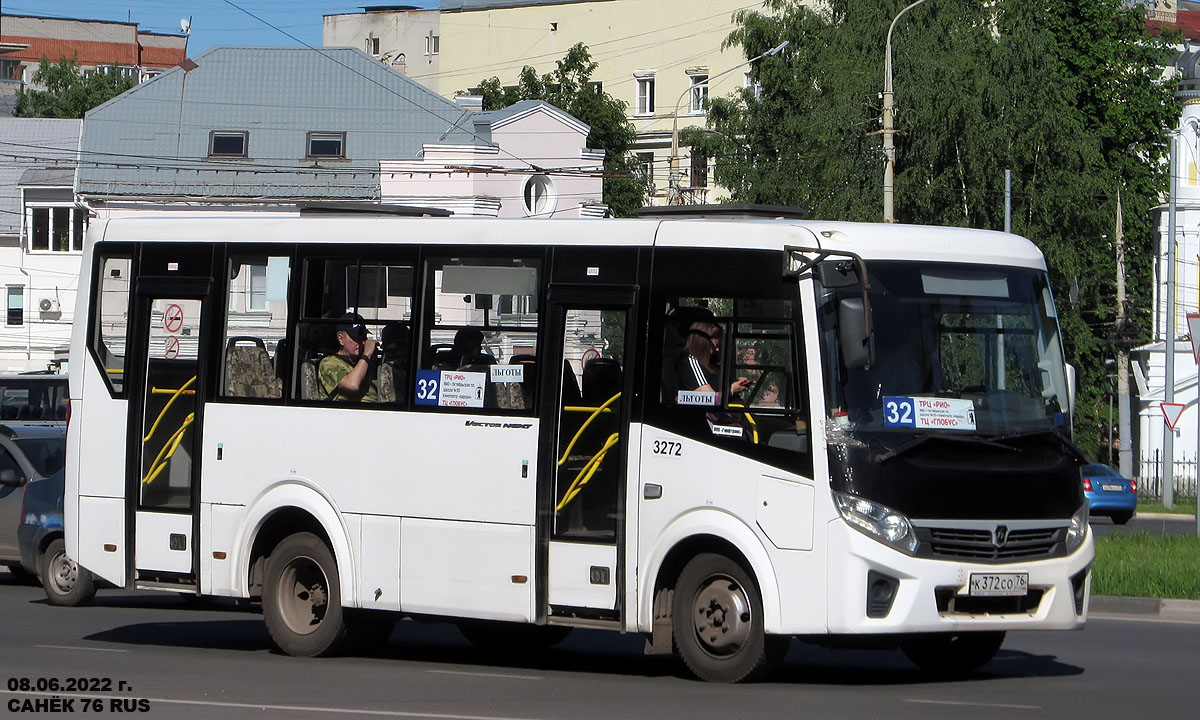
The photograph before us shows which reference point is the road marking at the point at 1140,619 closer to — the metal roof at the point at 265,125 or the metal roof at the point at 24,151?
the metal roof at the point at 265,125

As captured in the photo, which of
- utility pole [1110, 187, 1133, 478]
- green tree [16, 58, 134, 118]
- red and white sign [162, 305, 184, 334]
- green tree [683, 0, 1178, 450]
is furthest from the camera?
green tree [16, 58, 134, 118]

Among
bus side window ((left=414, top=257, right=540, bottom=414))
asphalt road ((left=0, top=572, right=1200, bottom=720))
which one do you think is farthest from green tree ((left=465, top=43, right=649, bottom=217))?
bus side window ((left=414, top=257, right=540, bottom=414))

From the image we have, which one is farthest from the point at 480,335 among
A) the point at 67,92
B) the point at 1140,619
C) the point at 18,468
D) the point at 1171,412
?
the point at 67,92

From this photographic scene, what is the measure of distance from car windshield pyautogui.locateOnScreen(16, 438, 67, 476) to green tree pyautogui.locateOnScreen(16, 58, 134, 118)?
66373 mm

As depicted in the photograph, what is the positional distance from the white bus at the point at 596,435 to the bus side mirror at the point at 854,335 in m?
0.03

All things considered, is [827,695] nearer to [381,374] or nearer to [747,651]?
[747,651]

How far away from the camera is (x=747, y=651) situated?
10.9 meters

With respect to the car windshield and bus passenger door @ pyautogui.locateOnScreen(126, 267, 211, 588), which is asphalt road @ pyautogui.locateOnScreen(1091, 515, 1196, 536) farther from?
bus passenger door @ pyautogui.locateOnScreen(126, 267, 211, 588)

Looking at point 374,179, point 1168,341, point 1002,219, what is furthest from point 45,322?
point 1168,341

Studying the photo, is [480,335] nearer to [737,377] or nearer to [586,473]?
[586,473]

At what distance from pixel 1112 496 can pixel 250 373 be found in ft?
92.2

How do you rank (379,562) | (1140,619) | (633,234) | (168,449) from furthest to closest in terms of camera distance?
(1140,619), (168,449), (379,562), (633,234)

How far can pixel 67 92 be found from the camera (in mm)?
85500

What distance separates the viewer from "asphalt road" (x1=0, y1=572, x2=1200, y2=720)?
33.3 feet
